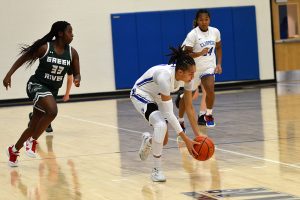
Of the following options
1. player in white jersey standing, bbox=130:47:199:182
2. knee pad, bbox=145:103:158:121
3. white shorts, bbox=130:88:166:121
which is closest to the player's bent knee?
player in white jersey standing, bbox=130:47:199:182

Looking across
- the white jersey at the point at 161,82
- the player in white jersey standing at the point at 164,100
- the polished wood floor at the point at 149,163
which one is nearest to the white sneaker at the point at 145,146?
the player in white jersey standing at the point at 164,100

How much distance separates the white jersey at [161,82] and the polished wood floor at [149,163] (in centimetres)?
88

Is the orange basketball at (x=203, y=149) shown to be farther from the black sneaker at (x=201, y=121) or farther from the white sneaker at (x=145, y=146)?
the black sneaker at (x=201, y=121)

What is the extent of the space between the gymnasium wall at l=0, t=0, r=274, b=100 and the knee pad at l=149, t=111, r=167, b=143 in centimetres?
1279

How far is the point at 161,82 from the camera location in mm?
7699

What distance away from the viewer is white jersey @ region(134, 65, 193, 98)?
304 inches

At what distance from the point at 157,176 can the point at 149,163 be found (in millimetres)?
1307

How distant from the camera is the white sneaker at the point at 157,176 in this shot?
7.65m

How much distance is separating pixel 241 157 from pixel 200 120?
12.8ft

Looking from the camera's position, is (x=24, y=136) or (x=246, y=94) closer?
(x=24, y=136)

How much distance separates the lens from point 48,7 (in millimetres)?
20406

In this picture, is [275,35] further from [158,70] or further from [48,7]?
[158,70]

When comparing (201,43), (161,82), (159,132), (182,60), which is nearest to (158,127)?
(159,132)

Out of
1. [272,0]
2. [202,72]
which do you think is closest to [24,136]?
[202,72]
